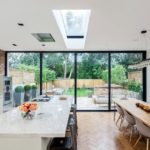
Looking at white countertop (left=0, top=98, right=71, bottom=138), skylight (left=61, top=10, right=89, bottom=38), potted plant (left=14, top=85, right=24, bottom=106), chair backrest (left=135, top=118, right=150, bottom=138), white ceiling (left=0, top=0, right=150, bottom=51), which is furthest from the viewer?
potted plant (left=14, top=85, right=24, bottom=106)

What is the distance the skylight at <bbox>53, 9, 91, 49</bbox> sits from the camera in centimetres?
528

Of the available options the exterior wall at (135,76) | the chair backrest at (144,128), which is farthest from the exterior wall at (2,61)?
the chair backrest at (144,128)

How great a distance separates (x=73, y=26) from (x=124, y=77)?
3717 mm

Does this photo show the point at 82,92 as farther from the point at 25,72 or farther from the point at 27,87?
the point at 25,72

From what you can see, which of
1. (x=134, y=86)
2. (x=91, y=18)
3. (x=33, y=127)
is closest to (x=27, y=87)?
(x=134, y=86)

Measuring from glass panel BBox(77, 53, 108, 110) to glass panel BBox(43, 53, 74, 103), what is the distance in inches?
12.9

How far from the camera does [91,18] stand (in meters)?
4.46

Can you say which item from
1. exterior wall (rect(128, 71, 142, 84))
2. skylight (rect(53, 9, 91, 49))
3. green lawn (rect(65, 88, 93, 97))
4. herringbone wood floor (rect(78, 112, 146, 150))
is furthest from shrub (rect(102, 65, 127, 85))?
herringbone wood floor (rect(78, 112, 146, 150))

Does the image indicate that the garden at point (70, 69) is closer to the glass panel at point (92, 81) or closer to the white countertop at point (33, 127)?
the glass panel at point (92, 81)

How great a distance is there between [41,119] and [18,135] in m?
0.72

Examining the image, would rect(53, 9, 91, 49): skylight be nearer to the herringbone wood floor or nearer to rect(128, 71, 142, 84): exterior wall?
the herringbone wood floor

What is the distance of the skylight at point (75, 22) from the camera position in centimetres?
523

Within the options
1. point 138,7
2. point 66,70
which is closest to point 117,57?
point 66,70

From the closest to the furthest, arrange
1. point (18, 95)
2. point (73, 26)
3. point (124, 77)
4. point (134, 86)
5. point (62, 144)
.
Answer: point (62, 144) → point (73, 26) → point (18, 95) → point (134, 86) → point (124, 77)
